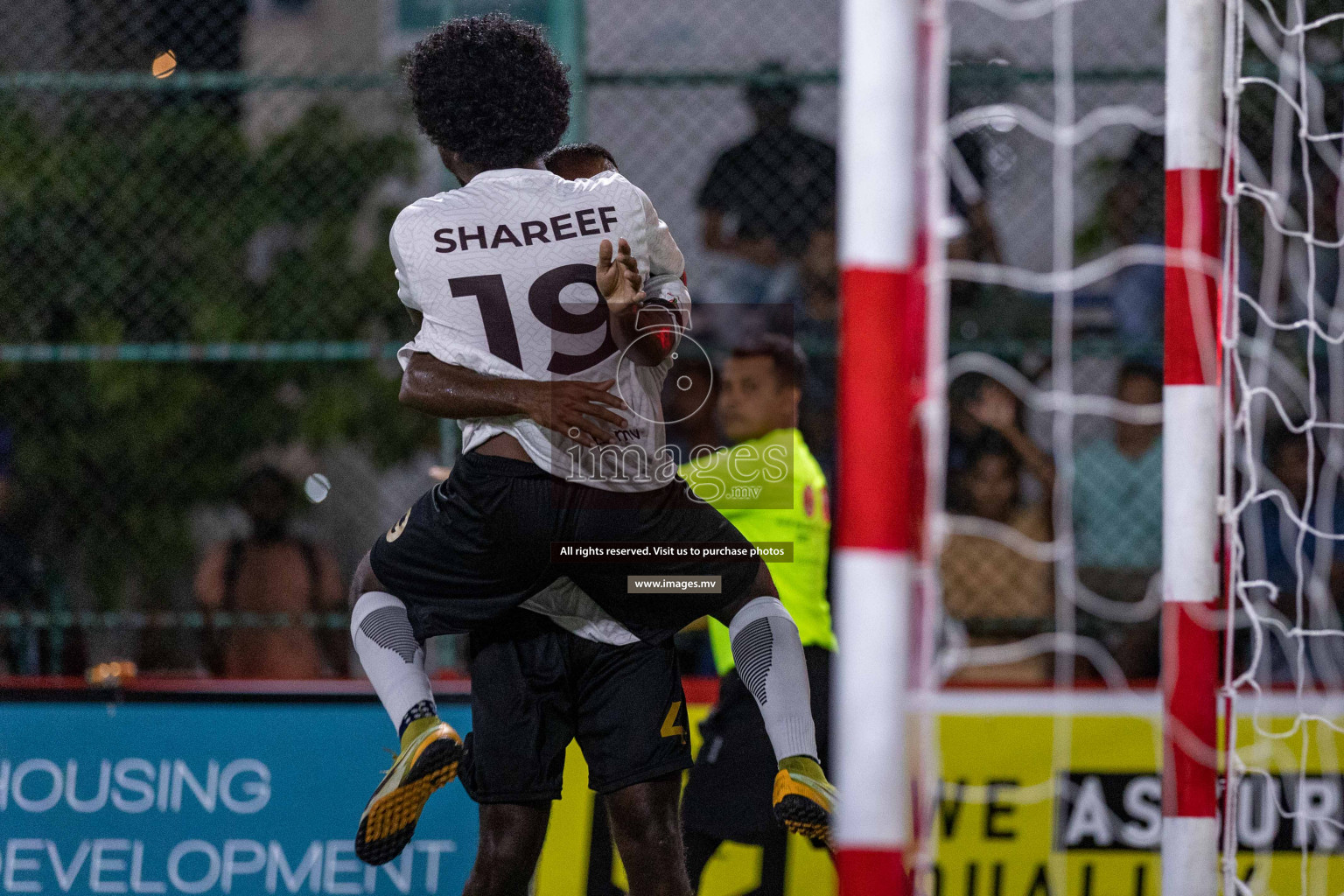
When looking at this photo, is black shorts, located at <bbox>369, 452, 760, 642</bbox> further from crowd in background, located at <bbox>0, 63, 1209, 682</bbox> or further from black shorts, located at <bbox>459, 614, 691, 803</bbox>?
crowd in background, located at <bbox>0, 63, 1209, 682</bbox>

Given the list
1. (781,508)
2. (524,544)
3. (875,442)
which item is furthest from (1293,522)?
(875,442)

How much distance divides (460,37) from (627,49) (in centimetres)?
233

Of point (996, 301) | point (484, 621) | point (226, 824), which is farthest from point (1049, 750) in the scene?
point (226, 824)

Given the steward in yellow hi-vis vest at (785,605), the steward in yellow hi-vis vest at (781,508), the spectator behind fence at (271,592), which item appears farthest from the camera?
the spectator behind fence at (271,592)

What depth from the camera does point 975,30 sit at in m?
5.02

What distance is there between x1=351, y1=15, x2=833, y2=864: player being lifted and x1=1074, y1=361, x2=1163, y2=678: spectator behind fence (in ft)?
8.31

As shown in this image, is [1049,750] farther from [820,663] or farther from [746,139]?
[746,139]

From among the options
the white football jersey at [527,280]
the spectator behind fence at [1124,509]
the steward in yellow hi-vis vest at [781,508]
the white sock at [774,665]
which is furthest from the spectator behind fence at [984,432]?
the white football jersey at [527,280]

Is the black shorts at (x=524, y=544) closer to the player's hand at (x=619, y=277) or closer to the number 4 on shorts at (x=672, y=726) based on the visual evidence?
the number 4 on shorts at (x=672, y=726)

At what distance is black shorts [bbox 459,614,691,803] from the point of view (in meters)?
2.73

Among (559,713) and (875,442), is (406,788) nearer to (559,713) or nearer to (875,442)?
(559,713)

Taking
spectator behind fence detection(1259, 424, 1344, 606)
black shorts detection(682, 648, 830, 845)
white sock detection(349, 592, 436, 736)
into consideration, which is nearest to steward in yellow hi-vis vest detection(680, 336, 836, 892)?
black shorts detection(682, 648, 830, 845)

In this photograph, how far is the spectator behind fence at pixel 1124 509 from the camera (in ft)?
16.3

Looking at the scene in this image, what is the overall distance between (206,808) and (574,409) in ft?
7.02
